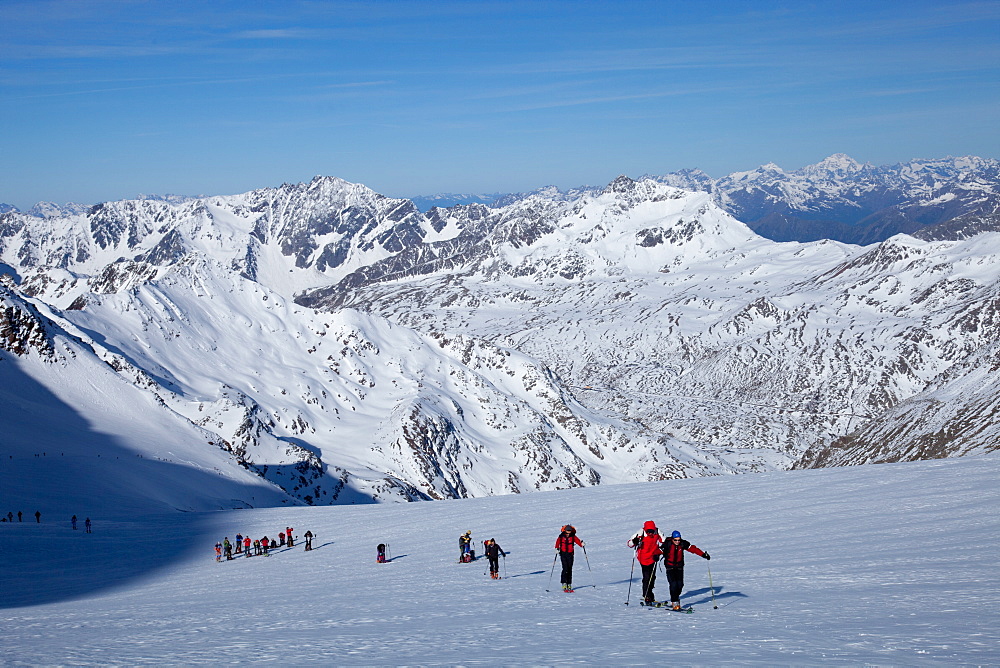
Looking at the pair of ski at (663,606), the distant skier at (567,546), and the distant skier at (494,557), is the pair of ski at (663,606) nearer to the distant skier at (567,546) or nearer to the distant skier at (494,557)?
the distant skier at (567,546)

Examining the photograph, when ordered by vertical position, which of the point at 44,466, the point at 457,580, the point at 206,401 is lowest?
the point at 457,580

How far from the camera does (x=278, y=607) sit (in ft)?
87.1

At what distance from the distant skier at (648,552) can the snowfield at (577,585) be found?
2.90 ft

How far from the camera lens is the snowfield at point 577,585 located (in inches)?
667

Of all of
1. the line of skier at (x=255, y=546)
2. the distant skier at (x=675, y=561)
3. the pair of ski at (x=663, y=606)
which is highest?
the distant skier at (x=675, y=561)

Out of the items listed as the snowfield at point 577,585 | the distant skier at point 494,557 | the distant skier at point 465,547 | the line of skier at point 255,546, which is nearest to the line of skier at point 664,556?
the snowfield at point 577,585

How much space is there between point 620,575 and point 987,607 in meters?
12.2

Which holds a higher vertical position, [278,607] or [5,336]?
[5,336]

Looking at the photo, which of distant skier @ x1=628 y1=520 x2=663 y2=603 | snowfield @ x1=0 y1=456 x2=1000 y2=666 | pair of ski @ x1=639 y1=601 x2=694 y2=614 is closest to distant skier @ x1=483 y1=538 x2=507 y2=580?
snowfield @ x1=0 y1=456 x2=1000 y2=666

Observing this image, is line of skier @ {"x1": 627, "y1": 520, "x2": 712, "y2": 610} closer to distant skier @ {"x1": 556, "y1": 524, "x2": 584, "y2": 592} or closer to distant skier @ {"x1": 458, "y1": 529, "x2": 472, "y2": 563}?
distant skier @ {"x1": 556, "y1": 524, "x2": 584, "y2": 592}

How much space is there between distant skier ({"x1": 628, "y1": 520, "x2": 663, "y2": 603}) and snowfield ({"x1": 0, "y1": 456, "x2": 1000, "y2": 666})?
0.88 meters

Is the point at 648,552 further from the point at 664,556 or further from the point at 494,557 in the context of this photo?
the point at 494,557

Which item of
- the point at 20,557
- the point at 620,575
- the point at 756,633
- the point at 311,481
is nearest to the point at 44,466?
the point at 20,557

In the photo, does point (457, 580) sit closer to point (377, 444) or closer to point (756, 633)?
point (756, 633)
